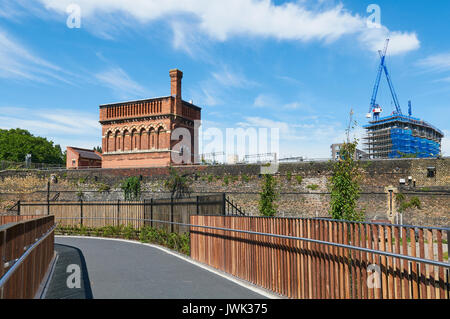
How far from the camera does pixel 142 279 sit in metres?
A: 8.64

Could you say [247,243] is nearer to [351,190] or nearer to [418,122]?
[351,190]

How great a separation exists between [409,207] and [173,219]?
17930mm

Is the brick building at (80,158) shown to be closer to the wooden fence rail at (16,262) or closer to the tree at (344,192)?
the tree at (344,192)

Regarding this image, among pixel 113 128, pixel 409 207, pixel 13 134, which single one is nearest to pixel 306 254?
pixel 409 207

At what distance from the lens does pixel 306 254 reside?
21.7 feet

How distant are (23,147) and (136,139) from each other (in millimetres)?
44993

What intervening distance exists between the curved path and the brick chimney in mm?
30867

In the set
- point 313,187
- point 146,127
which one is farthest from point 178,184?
point 313,187

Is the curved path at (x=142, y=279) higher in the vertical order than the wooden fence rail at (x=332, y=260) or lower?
lower

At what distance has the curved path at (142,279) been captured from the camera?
284 inches

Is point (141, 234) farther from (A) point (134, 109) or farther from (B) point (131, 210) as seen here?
(A) point (134, 109)

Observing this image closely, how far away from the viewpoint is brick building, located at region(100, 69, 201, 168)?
41.2 meters

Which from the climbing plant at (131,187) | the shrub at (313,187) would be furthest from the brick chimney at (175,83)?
the shrub at (313,187)
